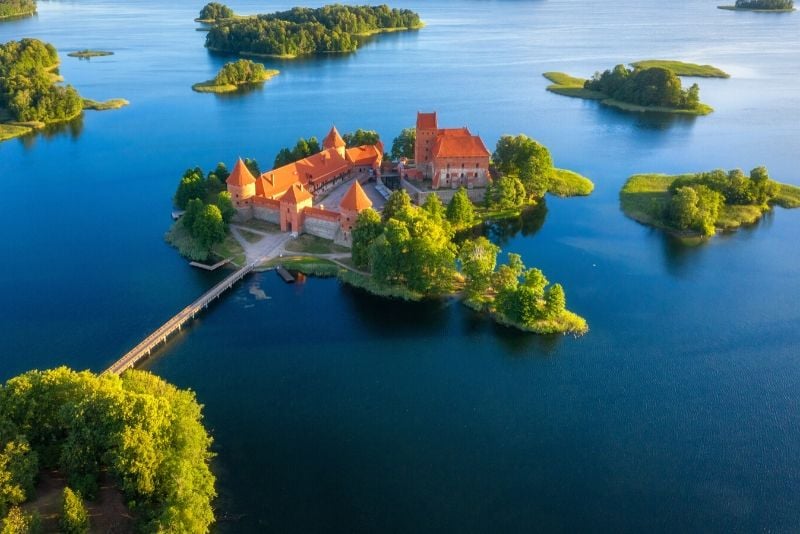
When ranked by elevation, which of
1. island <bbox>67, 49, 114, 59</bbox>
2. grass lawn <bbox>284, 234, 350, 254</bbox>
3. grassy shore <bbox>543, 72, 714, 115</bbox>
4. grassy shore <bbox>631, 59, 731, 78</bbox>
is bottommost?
grass lawn <bbox>284, 234, 350, 254</bbox>

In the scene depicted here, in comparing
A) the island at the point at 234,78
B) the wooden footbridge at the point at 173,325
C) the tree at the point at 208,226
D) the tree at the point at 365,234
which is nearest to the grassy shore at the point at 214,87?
the island at the point at 234,78

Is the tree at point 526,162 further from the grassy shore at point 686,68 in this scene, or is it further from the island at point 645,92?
the grassy shore at point 686,68

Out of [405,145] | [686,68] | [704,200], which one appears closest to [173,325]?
[405,145]

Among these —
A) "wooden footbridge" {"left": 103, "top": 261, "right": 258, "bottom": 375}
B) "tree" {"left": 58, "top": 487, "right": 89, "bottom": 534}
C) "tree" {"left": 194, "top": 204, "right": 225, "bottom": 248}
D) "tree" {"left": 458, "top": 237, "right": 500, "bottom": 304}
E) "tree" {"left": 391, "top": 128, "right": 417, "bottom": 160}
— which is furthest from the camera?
"tree" {"left": 391, "top": 128, "right": 417, "bottom": 160}

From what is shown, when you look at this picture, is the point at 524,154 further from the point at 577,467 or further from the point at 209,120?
the point at 209,120

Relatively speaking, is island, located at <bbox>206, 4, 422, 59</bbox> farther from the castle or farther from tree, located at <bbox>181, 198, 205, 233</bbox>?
tree, located at <bbox>181, 198, 205, 233</bbox>

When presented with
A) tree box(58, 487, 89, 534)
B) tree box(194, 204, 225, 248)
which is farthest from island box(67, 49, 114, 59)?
tree box(58, 487, 89, 534)

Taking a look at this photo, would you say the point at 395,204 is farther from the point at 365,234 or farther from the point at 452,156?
the point at 452,156
